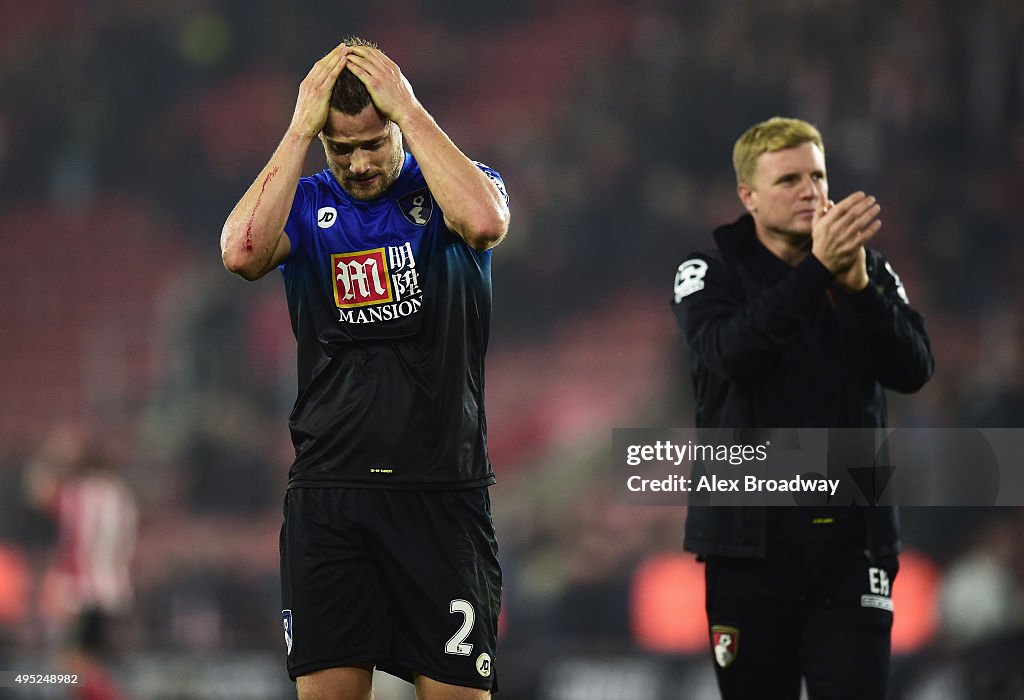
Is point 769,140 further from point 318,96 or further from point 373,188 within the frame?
point 318,96

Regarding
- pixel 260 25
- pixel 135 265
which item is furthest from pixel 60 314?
pixel 260 25

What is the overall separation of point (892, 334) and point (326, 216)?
5.32ft

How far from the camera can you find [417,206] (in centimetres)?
327

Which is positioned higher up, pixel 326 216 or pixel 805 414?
pixel 326 216

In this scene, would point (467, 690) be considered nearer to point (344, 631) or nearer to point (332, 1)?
point (344, 631)

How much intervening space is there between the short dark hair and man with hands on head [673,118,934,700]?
48.8 inches

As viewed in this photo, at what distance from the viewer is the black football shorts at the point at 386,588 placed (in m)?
3.03

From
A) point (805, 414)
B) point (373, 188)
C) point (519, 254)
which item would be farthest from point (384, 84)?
point (519, 254)

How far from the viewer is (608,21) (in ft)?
38.0

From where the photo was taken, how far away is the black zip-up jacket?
140 inches

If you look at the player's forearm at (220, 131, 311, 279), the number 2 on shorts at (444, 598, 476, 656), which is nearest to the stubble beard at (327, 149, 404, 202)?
the player's forearm at (220, 131, 311, 279)

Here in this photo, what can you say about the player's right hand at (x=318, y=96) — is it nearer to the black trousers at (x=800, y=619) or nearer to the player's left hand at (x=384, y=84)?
the player's left hand at (x=384, y=84)

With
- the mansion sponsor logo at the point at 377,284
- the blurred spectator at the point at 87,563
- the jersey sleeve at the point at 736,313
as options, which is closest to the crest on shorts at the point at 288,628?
the mansion sponsor logo at the point at 377,284

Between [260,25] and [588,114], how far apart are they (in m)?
3.20
